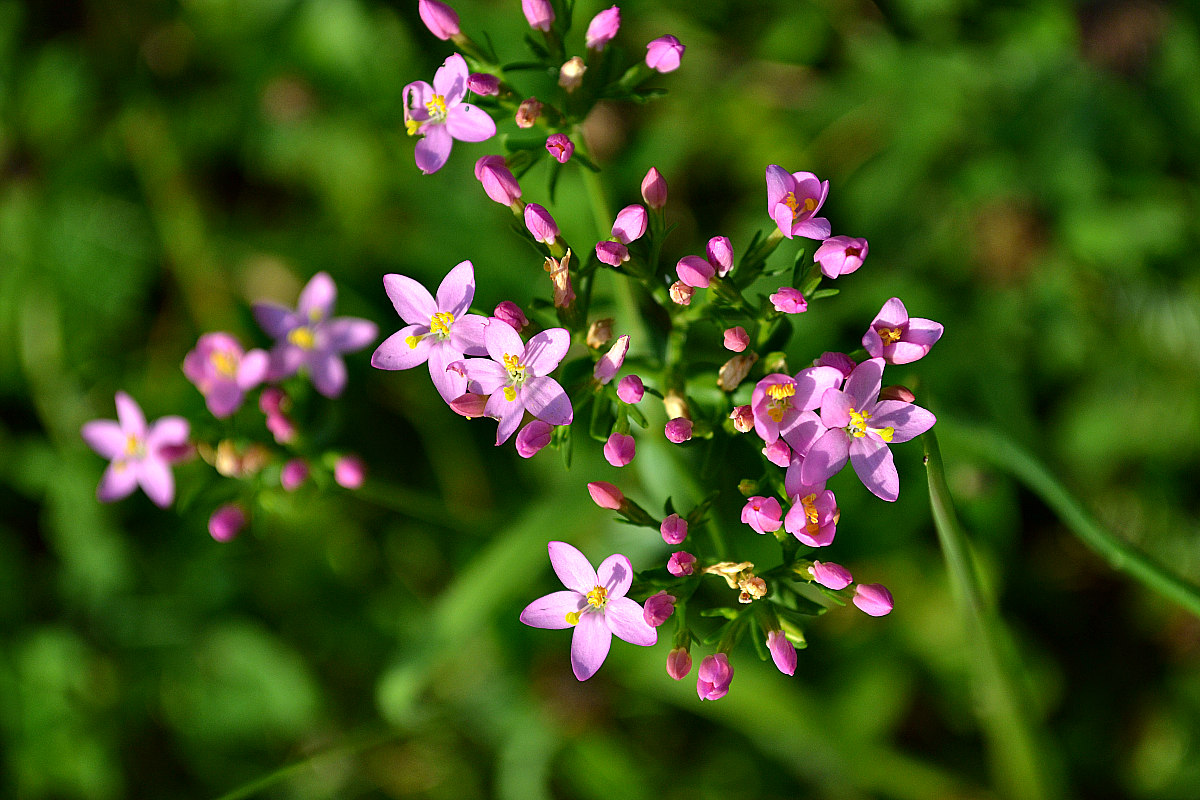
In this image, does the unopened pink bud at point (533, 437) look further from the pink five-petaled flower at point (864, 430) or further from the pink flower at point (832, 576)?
the pink flower at point (832, 576)

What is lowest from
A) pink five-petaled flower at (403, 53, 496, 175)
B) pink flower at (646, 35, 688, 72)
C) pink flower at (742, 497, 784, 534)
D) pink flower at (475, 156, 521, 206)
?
pink flower at (742, 497, 784, 534)

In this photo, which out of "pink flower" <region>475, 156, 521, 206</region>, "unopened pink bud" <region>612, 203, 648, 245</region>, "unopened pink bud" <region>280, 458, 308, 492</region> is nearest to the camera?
"unopened pink bud" <region>612, 203, 648, 245</region>

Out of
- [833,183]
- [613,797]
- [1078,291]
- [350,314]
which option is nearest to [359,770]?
[613,797]

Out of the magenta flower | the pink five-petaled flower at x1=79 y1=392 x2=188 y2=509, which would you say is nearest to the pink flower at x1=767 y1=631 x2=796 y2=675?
the magenta flower

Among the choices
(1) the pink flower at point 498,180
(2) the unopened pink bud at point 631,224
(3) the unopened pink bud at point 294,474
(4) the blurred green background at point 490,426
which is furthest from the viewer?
(4) the blurred green background at point 490,426

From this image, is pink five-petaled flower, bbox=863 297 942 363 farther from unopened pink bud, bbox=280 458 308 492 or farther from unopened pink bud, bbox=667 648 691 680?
unopened pink bud, bbox=280 458 308 492

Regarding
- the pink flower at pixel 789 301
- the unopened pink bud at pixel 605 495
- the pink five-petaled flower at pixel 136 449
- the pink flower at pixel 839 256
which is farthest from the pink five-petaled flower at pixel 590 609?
the pink five-petaled flower at pixel 136 449

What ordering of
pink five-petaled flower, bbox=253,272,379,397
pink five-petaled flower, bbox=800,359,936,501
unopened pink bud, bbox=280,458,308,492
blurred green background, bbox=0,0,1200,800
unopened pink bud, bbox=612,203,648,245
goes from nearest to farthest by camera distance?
1. pink five-petaled flower, bbox=800,359,936,501
2. unopened pink bud, bbox=612,203,648,245
3. unopened pink bud, bbox=280,458,308,492
4. pink five-petaled flower, bbox=253,272,379,397
5. blurred green background, bbox=0,0,1200,800

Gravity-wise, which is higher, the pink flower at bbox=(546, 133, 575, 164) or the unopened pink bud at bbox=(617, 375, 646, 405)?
the pink flower at bbox=(546, 133, 575, 164)
